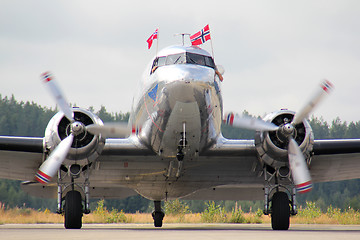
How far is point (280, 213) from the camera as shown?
1570cm

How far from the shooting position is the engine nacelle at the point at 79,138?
15.2m

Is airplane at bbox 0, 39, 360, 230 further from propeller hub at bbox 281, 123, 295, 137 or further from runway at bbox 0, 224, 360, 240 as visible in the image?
runway at bbox 0, 224, 360, 240

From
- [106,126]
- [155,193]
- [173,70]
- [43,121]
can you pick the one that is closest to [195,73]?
[173,70]

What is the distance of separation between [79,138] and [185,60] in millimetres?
3635

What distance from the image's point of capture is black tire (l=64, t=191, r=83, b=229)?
15164mm

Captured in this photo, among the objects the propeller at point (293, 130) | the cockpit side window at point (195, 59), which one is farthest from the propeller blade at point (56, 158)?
the propeller at point (293, 130)

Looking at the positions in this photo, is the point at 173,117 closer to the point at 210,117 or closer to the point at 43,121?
the point at 210,117

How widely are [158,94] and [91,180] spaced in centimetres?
594

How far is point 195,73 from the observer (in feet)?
46.0

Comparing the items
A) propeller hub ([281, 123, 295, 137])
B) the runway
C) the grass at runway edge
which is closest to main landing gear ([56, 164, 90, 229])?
the runway

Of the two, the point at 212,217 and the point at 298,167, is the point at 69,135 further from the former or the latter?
the point at 212,217

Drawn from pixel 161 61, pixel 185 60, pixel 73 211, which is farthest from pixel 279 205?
pixel 73 211

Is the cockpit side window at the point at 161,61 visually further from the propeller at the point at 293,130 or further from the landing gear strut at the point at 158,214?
the landing gear strut at the point at 158,214

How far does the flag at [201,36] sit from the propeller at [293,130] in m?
2.97
